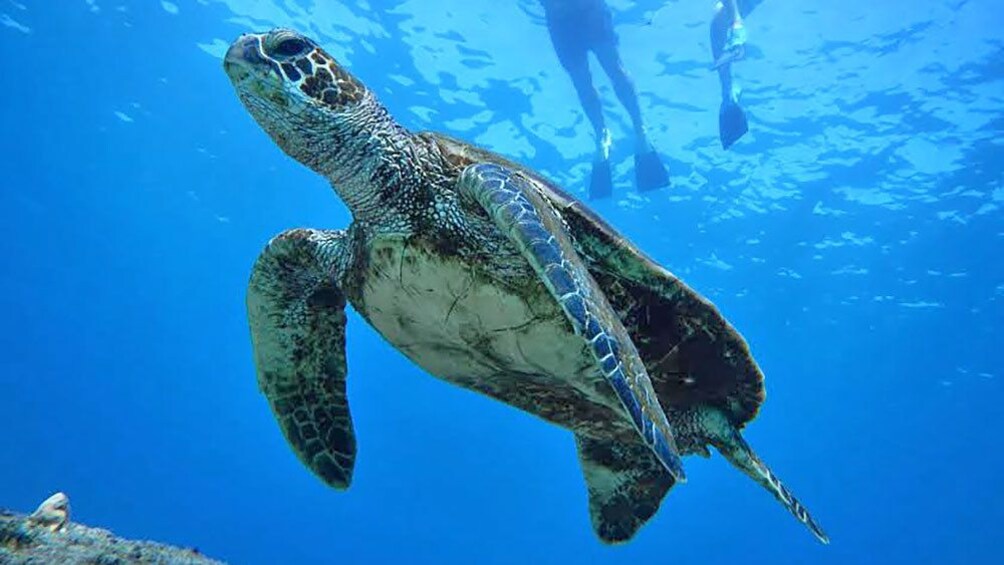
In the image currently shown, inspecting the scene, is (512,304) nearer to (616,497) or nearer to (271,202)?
(616,497)

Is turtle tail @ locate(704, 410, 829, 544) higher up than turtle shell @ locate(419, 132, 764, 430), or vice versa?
turtle shell @ locate(419, 132, 764, 430)

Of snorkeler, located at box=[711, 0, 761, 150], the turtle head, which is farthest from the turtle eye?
snorkeler, located at box=[711, 0, 761, 150]

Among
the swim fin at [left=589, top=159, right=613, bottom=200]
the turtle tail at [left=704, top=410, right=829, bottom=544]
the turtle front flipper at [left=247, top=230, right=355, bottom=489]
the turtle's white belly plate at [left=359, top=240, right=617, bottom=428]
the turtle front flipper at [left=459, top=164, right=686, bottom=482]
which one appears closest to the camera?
the turtle front flipper at [left=459, top=164, right=686, bottom=482]

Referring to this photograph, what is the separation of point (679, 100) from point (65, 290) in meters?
49.3

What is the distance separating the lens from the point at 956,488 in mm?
49844

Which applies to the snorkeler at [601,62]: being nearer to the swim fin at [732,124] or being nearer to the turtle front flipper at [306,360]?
the swim fin at [732,124]

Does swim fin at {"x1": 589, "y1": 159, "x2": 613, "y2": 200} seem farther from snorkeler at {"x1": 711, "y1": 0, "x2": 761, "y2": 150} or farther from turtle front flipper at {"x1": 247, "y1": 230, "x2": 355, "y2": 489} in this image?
turtle front flipper at {"x1": 247, "y1": 230, "x2": 355, "y2": 489}

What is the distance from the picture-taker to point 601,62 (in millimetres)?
16469

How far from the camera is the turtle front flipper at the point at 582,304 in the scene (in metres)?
2.15

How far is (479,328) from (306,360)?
159cm

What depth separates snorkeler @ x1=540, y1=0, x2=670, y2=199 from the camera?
15086 mm

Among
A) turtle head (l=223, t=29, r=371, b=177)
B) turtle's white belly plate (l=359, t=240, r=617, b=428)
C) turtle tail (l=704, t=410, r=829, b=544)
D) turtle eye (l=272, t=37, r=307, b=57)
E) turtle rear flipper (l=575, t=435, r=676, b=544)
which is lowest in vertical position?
turtle rear flipper (l=575, t=435, r=676, b=544)

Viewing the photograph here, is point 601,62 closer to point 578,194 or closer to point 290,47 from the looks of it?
point 578,194

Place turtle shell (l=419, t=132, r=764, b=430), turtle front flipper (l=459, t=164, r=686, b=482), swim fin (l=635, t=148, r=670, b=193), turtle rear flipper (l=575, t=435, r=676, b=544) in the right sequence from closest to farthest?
turtle front flipper (l=459, t=164, r=686, b=482), turtle shell (l=419, t=132, r=764, b=430), turtle rear flipper (l=575, t=435, r=676, b=544), swim fin (l=635, t=148, r=670, b=193)
